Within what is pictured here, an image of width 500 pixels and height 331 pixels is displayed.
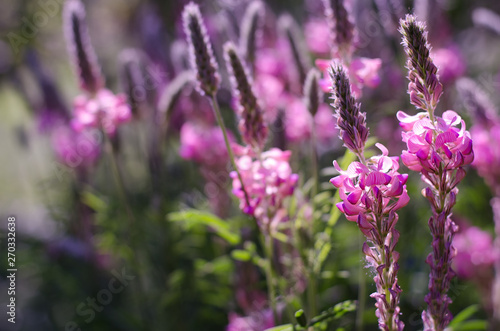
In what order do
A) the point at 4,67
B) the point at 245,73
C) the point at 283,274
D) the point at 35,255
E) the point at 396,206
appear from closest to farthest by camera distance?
the point at 396,206, the point at 245,73, the point at 283,274, the point at 35,255, the point at 4,67

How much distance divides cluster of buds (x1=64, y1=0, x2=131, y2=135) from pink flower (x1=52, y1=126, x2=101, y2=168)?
27.2 inches

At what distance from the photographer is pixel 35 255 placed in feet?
6.97

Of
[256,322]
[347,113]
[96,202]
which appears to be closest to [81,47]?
[96,202]

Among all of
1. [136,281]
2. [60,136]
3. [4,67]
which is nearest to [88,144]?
[60,136]

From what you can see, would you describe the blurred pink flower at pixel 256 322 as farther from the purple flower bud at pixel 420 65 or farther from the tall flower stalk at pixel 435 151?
the purple flower bud at pixel 420 65

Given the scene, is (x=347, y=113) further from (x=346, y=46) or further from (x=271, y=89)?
(x=271, y=89)

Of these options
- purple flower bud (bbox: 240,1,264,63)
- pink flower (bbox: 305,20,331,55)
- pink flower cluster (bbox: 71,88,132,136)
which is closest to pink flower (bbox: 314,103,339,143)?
pink flower (bbox: 305,20,331,55)

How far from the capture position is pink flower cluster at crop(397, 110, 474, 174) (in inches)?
25.6

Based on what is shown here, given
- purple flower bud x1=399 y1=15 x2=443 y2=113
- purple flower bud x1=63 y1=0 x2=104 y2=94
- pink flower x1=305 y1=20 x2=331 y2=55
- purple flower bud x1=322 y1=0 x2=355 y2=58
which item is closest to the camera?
purple flower bud x1=399 y1=15 x2=443 y2=113

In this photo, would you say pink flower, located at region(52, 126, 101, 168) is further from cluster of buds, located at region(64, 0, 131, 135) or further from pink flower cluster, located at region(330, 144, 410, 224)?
pink flower cluster, located at region(330, 144, 410, 224)

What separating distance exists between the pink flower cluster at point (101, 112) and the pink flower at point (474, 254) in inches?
46.9

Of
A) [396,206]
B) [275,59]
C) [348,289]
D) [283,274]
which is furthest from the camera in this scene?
[275,59]

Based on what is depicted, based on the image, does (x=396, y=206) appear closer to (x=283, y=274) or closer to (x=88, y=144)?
(x=283, y=274)

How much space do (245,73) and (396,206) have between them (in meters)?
0.38
